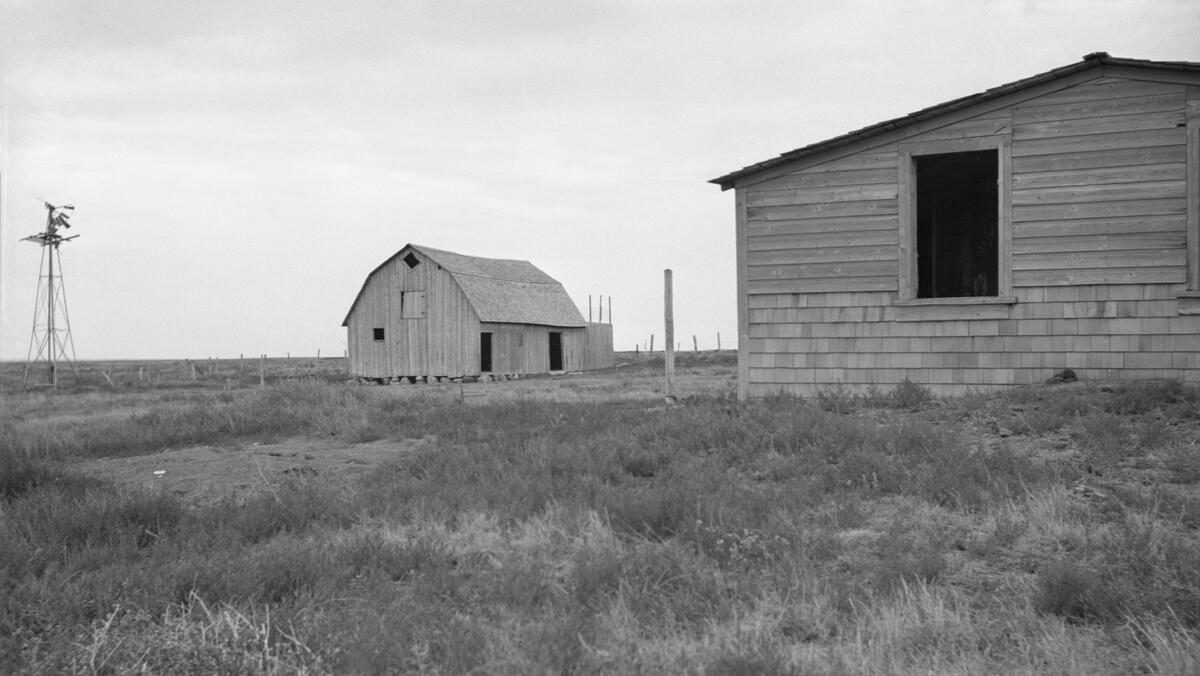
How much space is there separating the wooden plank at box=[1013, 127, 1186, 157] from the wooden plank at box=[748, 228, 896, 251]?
2.14 metres

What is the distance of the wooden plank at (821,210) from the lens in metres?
13.6

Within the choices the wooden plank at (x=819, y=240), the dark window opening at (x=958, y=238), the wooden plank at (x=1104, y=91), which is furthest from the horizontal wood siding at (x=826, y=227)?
the dark window opening at (x=958, y=238)

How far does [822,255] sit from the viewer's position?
13.9m

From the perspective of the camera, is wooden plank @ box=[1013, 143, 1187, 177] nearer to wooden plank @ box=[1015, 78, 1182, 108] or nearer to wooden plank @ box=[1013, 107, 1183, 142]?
wooden plank @ box=[1013, 107, 1183, 142]

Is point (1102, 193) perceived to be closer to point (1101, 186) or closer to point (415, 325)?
point (1101, 186)

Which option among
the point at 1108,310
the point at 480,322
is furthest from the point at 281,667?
the point at 480,322

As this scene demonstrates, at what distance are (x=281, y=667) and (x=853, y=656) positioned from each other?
2930 mm

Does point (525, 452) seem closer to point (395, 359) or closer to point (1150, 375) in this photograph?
point (1150, 375)

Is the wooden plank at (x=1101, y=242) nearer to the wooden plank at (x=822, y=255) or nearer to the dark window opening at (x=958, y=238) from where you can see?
the wooden plank at (x=822, y=255)

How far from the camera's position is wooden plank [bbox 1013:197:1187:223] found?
1224cm

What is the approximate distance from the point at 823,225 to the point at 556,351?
99.1 feet

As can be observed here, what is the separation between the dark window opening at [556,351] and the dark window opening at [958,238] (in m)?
24.4

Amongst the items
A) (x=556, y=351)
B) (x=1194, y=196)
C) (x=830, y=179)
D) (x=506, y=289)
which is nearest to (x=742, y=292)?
(x=830, y=179)

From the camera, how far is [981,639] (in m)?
4.79
